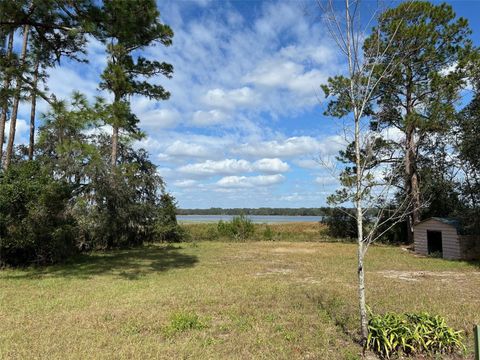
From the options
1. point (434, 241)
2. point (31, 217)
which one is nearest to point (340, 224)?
point (434, 241)

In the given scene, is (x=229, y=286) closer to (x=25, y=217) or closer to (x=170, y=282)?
(x=170, y=282)

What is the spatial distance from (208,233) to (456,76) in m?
17.7

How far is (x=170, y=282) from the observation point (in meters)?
8.62

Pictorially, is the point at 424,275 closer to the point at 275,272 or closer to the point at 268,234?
the point at 275,272

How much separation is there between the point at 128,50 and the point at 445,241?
14.5 m

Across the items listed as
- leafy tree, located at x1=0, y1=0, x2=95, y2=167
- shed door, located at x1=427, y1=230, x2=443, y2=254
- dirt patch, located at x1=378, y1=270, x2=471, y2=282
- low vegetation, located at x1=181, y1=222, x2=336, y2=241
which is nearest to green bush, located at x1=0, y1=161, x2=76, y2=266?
leafy tree, located at x1=0, y1=0, x2=95, y2=167

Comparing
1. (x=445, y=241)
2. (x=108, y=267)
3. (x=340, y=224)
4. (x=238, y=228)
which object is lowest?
(x=108, y=267)

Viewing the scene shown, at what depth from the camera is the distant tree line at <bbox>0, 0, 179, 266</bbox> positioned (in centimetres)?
873

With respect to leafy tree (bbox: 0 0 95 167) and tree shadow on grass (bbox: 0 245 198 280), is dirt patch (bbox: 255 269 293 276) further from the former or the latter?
leafy tree (bbox: 0 0 95 167)

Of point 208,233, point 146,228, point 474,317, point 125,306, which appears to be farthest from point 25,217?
point 208,233

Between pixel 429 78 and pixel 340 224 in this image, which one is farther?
pixel 340 224

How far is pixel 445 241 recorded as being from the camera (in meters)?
14.4

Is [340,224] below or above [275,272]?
above

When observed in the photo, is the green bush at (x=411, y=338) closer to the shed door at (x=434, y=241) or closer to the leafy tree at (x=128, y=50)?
the leafy tree at (x=128, y=50)
